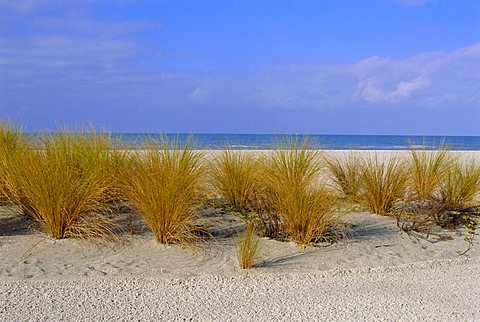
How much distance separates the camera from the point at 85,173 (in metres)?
5.00

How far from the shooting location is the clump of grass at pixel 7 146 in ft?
17.0

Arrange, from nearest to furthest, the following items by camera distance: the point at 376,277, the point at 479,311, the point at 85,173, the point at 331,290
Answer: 1. the point at 479,311
2. the point at 331,290
3. the point at 376,277
4. the point at 85,173

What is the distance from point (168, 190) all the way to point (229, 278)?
96 cm

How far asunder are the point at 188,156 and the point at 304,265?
1446mm

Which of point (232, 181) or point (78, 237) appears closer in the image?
point (78, 237)

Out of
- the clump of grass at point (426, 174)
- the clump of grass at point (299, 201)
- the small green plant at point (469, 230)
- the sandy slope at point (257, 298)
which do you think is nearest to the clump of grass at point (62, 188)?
the sandy slope at point (257, 298)

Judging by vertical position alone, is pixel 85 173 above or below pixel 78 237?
above

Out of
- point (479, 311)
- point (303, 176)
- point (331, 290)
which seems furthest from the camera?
point (303, 176)

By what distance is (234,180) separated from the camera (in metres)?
5.85

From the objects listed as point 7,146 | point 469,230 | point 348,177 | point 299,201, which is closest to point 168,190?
point 299,201

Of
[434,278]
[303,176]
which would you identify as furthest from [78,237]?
[434,278]

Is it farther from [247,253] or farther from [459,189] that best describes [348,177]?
[247,253]

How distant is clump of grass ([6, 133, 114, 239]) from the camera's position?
4617 mm

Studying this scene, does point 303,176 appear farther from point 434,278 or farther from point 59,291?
point 59,291
